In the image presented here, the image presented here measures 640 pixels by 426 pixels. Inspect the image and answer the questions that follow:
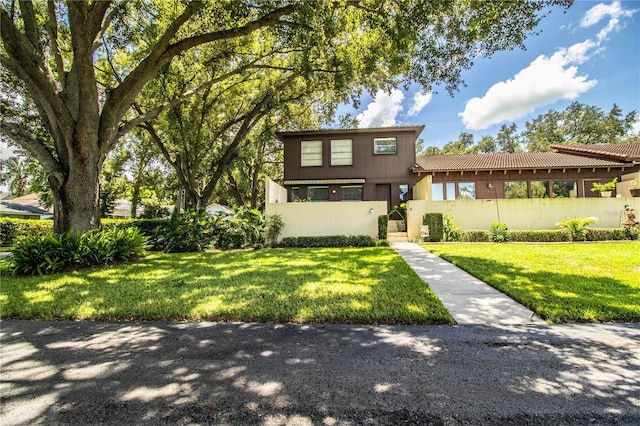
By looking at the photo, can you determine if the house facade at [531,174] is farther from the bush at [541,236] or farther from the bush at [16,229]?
the bush at [16,229]

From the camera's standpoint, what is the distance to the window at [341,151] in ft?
53.6

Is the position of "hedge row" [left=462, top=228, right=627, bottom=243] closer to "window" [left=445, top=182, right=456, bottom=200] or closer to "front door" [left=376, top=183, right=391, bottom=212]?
"window" [left=445, top=182, right=456, bottom=200]

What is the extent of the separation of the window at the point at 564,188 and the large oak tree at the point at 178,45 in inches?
491

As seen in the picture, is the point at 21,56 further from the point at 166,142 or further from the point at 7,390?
the point at 166,142

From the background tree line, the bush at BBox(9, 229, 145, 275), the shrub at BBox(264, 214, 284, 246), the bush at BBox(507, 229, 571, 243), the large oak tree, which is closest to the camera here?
the bush at BBox(9, 229, 145, 275)

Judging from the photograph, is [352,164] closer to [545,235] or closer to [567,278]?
[545,235]

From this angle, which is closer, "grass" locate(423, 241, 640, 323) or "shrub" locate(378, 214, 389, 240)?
"grass" locate(423, 241, 640, 323)

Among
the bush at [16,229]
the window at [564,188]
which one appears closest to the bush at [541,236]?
the window at [564,188]

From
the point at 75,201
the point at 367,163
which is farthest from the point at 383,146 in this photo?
the point at 75,201

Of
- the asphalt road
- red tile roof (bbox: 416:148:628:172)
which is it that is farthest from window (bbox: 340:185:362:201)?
the asphalt road

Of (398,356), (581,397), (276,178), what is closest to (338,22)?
(398,356)

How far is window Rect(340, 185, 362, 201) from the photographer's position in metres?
16.3

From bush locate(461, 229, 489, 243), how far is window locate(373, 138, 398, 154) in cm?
647

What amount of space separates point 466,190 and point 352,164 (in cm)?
688
